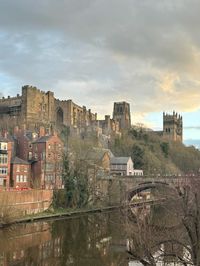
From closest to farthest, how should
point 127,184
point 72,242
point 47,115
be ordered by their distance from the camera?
point 72,242 → point 127,184 → point 47,115

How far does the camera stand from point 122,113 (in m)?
150

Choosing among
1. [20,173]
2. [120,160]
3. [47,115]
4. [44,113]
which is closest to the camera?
[20,173]

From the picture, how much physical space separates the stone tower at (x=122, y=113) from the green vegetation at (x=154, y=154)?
17.6 m

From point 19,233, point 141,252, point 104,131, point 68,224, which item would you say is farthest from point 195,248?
point 104,131

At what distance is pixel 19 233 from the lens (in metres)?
37.8

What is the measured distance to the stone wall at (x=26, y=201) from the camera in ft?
143

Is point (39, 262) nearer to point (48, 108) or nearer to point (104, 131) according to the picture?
point (48, 108)

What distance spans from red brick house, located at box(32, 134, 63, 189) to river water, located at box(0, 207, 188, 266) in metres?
15.8

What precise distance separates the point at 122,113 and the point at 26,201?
104m

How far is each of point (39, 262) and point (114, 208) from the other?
34.8 metres

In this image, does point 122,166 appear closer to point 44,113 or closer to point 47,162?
point 44,113

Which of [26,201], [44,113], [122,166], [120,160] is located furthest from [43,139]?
[44,113]

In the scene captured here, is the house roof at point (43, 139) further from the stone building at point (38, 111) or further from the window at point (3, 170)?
the stone building at point (38, 111)

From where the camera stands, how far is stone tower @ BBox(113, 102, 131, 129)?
5779 inches
